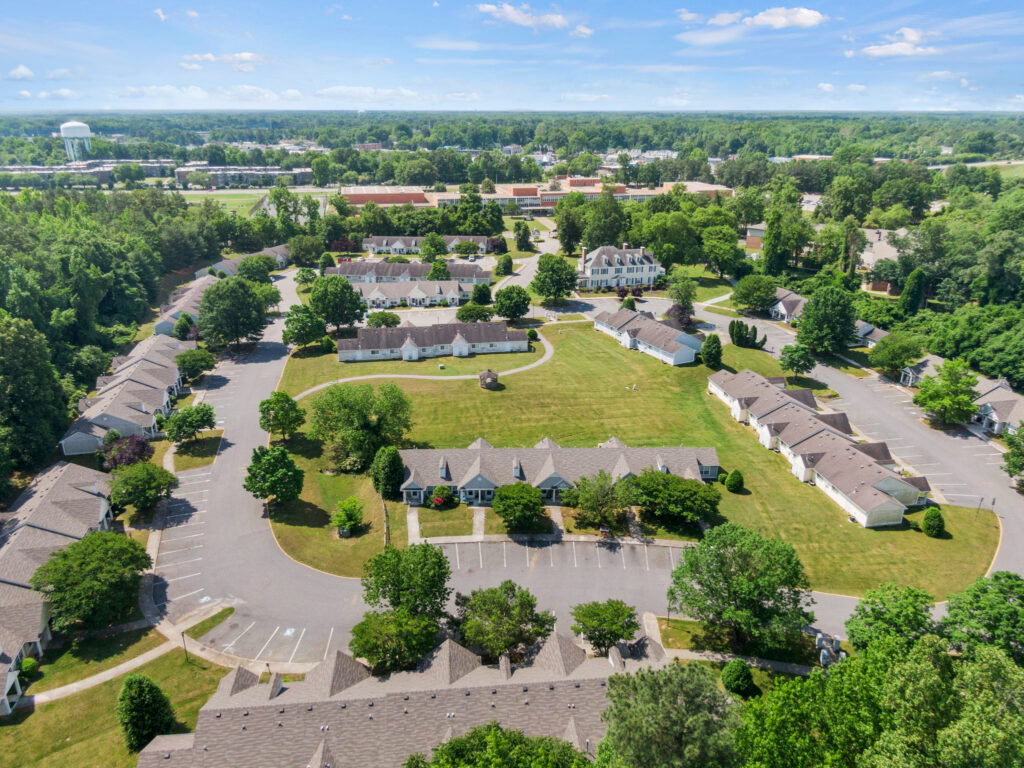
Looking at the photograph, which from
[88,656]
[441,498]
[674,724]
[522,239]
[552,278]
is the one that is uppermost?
[674,724]

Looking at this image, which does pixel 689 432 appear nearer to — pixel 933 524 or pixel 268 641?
pixel 933 524

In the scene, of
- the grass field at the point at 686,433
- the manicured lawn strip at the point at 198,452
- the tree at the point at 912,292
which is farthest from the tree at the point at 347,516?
the tree at the point at 912,292

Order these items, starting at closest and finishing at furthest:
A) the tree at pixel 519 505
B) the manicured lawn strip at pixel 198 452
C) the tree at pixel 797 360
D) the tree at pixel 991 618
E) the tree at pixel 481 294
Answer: the tree at pixel 991 618 < the tree at pixel 519 505 < the manicured lawn strip at pixel 198 452 < the tree at pixel 797 360 < the tree at pixel 481 294

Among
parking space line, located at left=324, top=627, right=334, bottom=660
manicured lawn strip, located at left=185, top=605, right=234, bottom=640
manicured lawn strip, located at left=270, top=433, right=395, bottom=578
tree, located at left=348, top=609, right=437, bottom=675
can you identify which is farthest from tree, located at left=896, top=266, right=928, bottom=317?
manicured lawn strip, located at left=185, top=605, right=234, bottom=640

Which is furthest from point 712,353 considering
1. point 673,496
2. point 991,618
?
point 991,618

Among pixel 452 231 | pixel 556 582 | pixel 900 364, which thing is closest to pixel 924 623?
pixel 556 582

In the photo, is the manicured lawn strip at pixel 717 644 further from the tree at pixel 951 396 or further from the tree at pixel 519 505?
the tree at pixel 951 396
